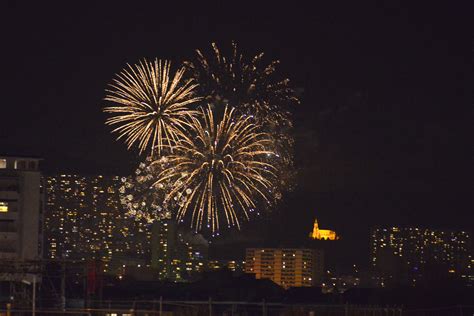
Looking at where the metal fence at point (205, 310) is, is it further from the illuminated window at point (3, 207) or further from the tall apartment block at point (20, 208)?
the illuminated window at point (3, 207)

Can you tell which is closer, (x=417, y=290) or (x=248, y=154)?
(x=248, y=154)

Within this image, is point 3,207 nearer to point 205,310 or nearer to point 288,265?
point 205,310

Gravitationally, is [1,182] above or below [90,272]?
above

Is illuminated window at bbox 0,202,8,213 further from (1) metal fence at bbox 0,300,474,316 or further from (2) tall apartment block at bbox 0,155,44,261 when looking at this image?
(1) metal fence at bbox 0,300,474,316

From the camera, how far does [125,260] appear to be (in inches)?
4776

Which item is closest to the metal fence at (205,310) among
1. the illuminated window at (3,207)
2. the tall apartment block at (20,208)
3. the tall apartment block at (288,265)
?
the tall apartment block at (20,208)

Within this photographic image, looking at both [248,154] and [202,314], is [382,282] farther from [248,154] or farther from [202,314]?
[202,314]

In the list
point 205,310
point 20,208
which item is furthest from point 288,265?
point 205,310

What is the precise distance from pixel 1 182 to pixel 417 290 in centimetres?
3049

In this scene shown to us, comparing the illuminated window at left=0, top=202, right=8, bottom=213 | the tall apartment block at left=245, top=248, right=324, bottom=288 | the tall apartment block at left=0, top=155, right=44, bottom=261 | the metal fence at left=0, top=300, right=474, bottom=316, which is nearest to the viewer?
the metal fence at left=0, top=300, right=474, bottom=316

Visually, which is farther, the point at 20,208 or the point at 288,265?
the point at 288,265

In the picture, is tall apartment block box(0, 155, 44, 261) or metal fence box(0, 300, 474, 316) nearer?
metal fence box(0, 300, 474, 316)

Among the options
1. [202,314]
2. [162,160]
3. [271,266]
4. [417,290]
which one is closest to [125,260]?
[271,266]

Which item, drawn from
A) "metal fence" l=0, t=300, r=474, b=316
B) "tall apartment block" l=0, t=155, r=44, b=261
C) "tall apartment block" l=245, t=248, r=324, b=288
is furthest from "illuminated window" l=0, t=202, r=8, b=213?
"tall apartment block" l=245, t=248, r=324, b=288
